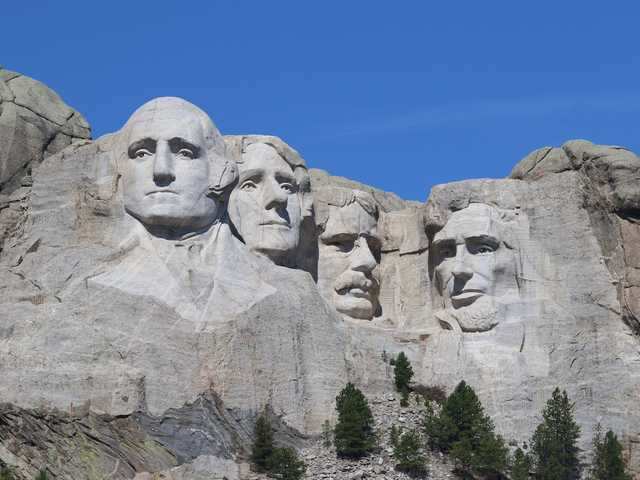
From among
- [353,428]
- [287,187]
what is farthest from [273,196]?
[353,428]

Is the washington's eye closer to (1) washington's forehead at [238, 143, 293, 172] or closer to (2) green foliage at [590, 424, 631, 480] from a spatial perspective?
(1) washington's forehead at [238, 143, 293, 172]

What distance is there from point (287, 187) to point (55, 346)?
219 inches

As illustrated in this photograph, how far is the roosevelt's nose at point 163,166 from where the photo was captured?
141ft

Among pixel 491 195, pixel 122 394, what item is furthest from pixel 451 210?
pixel 122 394

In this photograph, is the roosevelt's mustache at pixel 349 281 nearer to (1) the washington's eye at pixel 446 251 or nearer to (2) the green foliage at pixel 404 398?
(1) the washington's eye at pixel 446 251

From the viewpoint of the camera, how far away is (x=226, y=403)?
41.9 metres

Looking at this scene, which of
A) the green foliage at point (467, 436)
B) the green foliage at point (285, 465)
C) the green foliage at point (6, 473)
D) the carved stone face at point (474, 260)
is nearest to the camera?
the green foliage at point (6, 473)

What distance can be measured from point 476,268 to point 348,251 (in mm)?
2219

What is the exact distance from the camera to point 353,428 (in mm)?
41812

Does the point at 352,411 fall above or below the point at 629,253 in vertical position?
below

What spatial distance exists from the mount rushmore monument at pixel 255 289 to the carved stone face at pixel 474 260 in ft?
0.12

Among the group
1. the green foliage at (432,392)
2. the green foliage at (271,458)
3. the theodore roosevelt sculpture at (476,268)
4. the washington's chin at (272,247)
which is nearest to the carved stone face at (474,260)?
the theodore roosevelt sculpture at (476,268)

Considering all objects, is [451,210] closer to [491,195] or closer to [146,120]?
[491,195]

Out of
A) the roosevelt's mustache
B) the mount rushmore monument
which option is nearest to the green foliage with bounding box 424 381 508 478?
the mount rushmore monument
